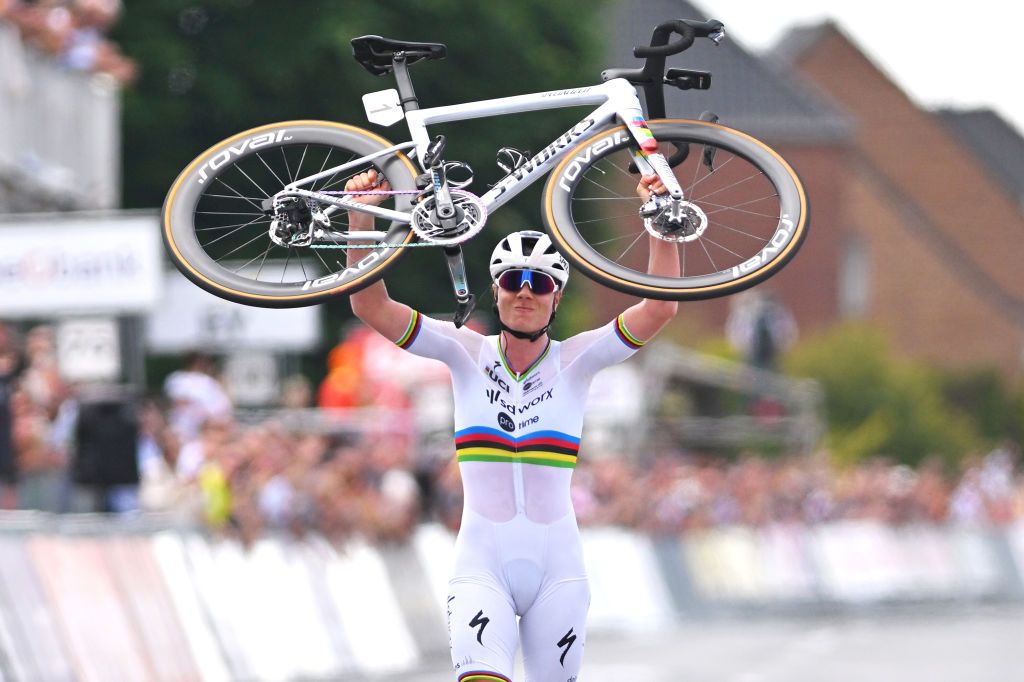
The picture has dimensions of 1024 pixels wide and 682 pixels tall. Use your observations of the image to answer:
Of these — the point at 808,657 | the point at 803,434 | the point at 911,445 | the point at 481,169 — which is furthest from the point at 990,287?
the point at 808,657

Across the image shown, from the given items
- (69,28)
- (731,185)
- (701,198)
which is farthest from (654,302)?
(69,28)

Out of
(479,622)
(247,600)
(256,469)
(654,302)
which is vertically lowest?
(247,600)

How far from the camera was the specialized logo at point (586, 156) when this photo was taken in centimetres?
827

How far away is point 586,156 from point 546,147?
15cm

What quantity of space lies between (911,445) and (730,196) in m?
51.8

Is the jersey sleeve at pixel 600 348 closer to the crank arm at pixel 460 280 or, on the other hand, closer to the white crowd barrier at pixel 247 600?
the crank arm at pixel 460 280

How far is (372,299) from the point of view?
28.2 feet

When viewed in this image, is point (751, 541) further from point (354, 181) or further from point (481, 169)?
point (354, 181)

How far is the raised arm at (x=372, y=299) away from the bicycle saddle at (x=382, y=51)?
0.38 meters

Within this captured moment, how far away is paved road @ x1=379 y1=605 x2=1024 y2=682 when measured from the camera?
19938mm

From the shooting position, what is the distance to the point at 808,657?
74.8 feet

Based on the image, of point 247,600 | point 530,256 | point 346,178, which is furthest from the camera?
point 247,600

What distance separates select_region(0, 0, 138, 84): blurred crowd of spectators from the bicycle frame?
10984 mm

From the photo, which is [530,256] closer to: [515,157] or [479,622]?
[515,157]
